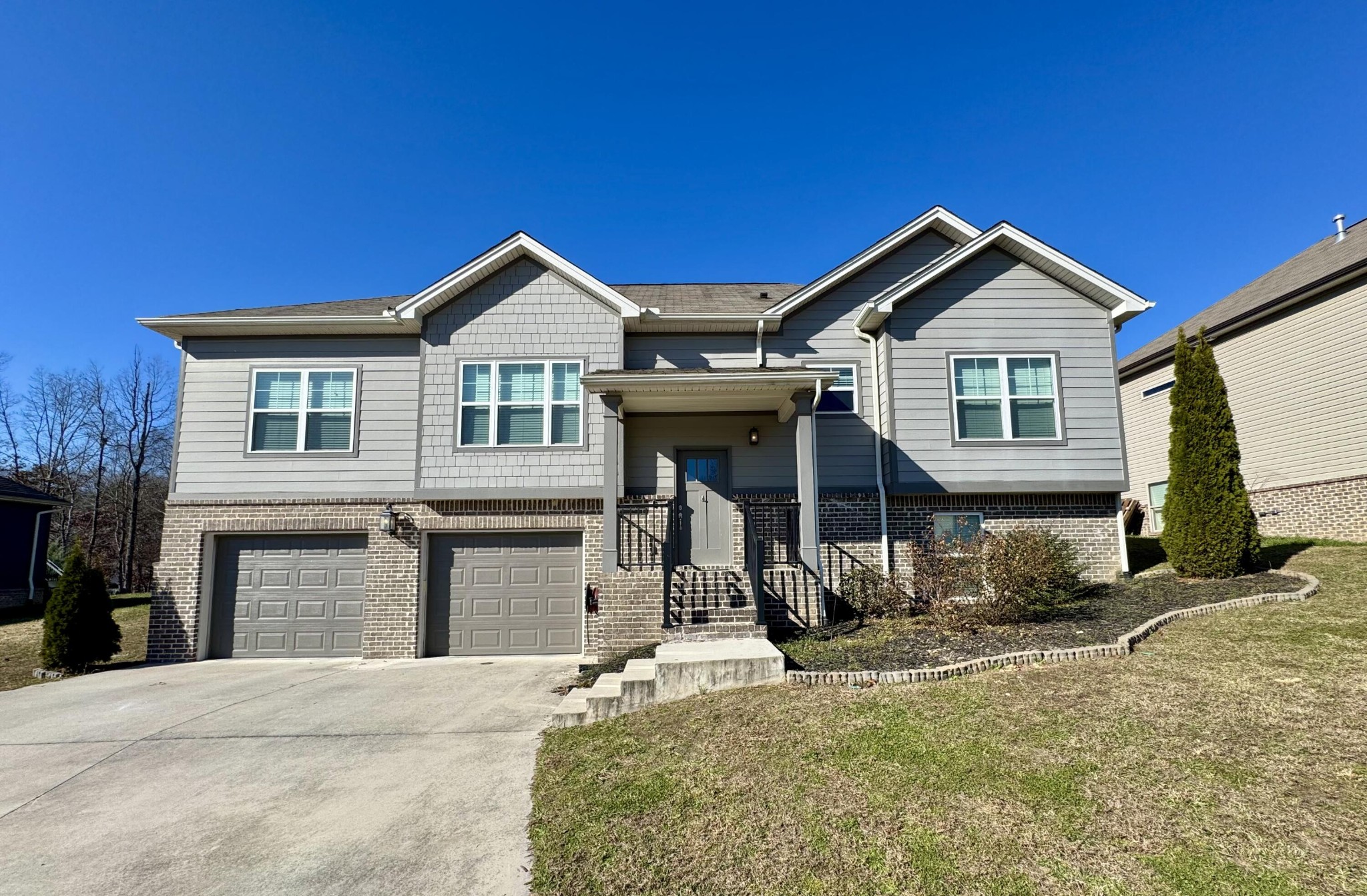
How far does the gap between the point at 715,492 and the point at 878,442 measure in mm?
2709

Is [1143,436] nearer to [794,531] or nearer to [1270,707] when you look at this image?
[794,531]

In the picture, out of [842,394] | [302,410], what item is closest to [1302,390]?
[842,394]

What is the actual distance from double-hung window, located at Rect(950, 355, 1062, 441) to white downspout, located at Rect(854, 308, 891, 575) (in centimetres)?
115

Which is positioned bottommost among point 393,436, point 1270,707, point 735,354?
point 1270,707

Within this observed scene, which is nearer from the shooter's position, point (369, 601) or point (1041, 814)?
point (1041, 814)

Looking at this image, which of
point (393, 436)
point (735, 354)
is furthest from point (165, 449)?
point (735, 354)

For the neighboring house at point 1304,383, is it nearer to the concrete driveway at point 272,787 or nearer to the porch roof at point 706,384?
the porch roof at point 706,384

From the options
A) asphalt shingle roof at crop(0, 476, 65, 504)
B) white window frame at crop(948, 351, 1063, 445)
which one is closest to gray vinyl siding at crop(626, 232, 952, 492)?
white window frame at crop(948, 351, 1063, 445)

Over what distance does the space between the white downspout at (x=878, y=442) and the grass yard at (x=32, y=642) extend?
11744 millimetres

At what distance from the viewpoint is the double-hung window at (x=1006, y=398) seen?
11000mm

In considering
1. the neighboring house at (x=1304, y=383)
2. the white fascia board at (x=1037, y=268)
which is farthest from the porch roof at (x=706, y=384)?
the neighboring house at (x=1304, y=383)

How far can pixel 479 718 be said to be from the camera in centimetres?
694

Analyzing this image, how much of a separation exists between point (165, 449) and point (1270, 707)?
38.9 m

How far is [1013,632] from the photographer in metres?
7.49
